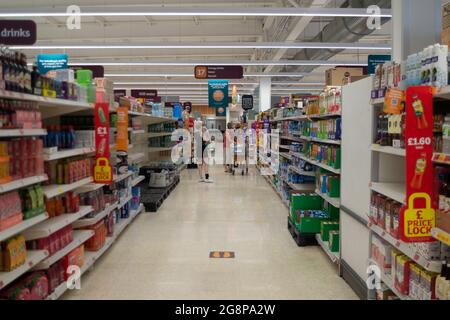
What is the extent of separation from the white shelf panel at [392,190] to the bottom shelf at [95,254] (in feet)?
9.82

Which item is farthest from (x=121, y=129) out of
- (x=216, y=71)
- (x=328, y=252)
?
(x=216, y=71)

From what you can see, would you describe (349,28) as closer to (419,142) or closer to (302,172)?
(302,172)

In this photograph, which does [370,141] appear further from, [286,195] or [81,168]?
[286,195]

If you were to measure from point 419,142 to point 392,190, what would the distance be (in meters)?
1.07

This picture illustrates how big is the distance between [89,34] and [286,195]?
26.7 feet

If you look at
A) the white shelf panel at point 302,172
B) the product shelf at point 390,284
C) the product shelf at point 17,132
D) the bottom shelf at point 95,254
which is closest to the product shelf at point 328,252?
the product shelf at point 390,284

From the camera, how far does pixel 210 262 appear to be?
5.06 m

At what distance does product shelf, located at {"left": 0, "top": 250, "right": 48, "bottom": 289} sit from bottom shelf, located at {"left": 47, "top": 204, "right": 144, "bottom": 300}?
0.39m

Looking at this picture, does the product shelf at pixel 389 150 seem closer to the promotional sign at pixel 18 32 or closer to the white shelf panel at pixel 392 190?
the white shelf panel at pixel 392 190

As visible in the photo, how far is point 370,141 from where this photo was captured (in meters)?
3.77

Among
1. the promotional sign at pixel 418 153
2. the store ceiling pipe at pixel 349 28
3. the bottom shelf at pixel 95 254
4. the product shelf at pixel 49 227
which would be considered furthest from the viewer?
the store ceiling pipe at pixel 349 28

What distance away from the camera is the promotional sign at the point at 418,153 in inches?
91.2

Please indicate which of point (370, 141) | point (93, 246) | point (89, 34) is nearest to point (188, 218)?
point (93, 246)
